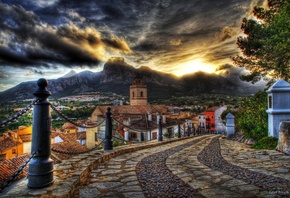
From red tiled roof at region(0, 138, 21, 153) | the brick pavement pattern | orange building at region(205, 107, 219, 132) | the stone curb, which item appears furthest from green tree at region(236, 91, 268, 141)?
orange building at region(205, 107, 219, 132)

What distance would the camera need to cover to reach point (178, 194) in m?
2.29

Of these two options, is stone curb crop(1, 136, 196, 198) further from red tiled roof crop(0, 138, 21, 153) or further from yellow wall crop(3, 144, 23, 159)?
yellow wall crop(3, 144, 23, 159)

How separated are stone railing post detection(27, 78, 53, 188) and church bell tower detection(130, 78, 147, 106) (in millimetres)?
59446

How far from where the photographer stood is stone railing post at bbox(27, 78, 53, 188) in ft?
7.26

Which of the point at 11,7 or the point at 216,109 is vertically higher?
the point at 11,7

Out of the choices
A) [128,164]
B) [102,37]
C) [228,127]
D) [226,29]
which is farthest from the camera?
[102,37]

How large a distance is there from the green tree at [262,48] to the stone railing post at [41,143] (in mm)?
9734

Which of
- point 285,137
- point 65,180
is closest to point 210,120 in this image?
point 285,137

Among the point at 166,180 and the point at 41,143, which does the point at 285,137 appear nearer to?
the point at 166,180

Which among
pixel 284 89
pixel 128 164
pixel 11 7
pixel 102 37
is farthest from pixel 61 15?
pixel 284 89

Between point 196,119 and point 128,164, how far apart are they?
54580 millimetres

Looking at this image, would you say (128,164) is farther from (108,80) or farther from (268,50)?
(108,80)

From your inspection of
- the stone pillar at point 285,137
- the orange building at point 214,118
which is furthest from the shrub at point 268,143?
the orange building at point 214,118

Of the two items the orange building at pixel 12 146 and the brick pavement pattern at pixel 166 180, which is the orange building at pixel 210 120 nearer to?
the orange building at pixel 12 146
